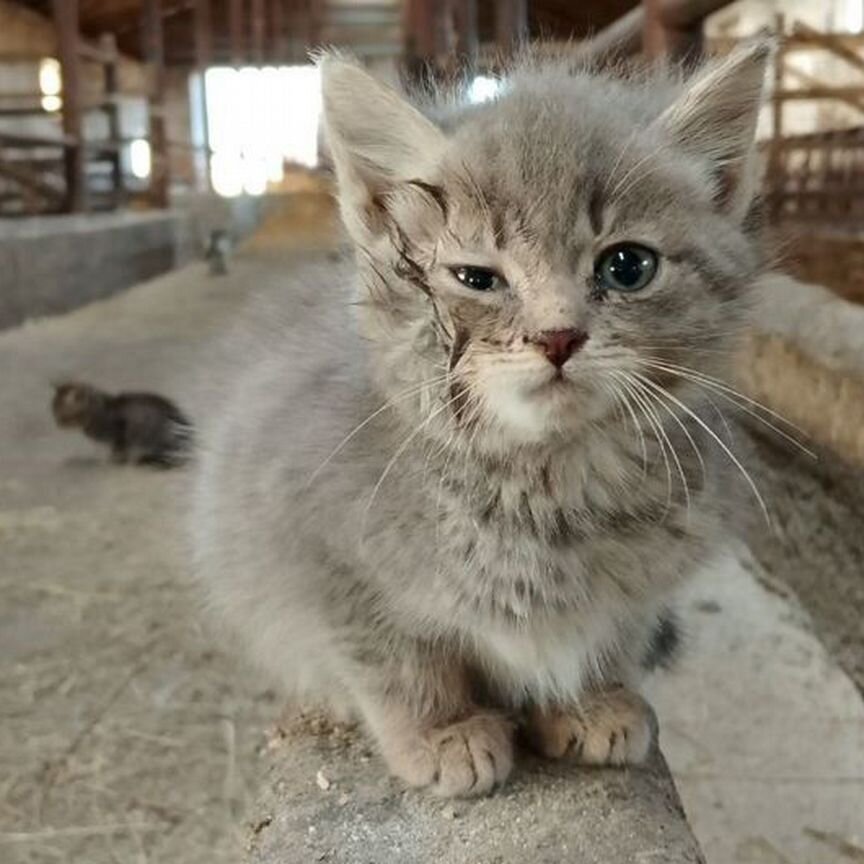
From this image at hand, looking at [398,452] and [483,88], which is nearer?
[398,452]

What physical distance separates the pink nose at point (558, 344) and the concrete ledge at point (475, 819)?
0.46 metres

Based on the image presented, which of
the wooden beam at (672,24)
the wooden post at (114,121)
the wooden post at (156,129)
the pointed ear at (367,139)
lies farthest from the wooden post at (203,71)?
the pointed ear at (367,139)

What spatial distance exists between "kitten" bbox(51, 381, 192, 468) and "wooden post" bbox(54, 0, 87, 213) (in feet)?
12.1

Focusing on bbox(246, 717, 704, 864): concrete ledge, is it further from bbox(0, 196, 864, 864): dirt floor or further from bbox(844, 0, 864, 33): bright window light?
bbox(844, 0, 864, 33): bright window light

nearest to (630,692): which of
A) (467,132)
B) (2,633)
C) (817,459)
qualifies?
(467,132)

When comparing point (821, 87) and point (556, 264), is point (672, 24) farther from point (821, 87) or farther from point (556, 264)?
point (821, 87)

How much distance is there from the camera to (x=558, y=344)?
994mm

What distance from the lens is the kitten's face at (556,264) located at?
3.38ft

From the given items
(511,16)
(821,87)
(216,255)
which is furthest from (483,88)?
(216,255)

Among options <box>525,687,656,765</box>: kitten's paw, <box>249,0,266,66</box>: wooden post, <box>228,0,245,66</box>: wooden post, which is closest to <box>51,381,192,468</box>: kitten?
<box>525,687,656,765</box>: kitten's paw

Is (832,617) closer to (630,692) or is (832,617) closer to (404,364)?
(630,692)

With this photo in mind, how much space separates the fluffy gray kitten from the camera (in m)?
1.06

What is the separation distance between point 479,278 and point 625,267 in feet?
0.41

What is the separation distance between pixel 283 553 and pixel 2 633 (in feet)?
3.32
